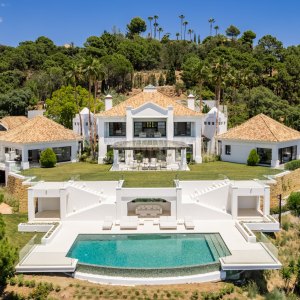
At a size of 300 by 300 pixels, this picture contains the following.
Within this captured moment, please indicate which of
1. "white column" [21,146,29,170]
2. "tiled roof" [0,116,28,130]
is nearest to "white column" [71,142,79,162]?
"white column" [21,146,29,170]

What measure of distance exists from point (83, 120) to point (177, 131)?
1427 centimetres

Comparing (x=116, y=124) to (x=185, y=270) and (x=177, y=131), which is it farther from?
(x=185, y=270)

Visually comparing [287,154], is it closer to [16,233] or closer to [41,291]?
[16,233]

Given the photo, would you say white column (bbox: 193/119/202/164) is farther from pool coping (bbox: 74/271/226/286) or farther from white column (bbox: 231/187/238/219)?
pool coping (bbox: 74/271/226/286)

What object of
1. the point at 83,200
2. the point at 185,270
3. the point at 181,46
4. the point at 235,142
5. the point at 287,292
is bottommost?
the point at 287,292

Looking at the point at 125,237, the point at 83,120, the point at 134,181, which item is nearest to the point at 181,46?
the point at 83,120

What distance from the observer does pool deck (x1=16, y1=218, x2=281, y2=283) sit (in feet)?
68.2

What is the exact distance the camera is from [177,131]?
4566 cm

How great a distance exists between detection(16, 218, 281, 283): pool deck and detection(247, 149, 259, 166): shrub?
14458 mm

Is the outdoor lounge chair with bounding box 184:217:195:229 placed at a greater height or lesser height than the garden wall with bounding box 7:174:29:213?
lesser

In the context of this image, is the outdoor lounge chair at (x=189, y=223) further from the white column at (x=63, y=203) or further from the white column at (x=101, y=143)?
the white column at (x=101, y=143)

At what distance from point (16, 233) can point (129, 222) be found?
8433 millimetres

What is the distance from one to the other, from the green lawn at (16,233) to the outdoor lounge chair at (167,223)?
378 inches

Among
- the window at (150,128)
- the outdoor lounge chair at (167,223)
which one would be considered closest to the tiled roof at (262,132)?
the window at (150,128)
